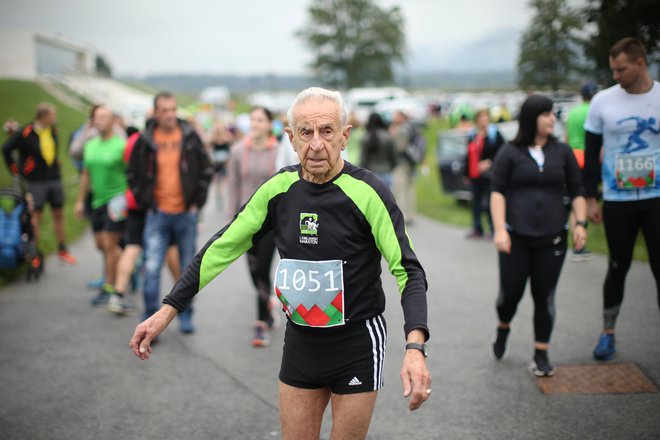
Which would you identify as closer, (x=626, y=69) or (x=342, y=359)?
(x=342, y=359)

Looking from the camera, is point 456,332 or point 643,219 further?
point 456,332

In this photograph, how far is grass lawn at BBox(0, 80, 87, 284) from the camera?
12458mm

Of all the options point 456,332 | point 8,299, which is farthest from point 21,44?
point 456,332

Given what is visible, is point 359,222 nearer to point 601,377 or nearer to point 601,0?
point 601,377

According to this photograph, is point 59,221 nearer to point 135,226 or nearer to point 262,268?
point 135,226

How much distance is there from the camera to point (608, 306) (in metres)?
5.32

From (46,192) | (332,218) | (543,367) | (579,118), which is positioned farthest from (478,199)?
(332,218)

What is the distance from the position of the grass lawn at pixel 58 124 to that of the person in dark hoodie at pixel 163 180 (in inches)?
140

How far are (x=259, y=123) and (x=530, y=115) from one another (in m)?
2.66

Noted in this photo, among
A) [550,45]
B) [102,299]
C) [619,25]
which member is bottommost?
[102,299]

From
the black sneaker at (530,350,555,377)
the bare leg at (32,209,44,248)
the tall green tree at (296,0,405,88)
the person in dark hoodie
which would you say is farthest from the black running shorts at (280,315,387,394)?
the tall green tree at (296,0,405,88)

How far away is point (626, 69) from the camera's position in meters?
4.71

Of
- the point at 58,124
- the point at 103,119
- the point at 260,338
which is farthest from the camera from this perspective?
the point at 58,124

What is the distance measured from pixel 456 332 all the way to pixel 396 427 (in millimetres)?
2139
